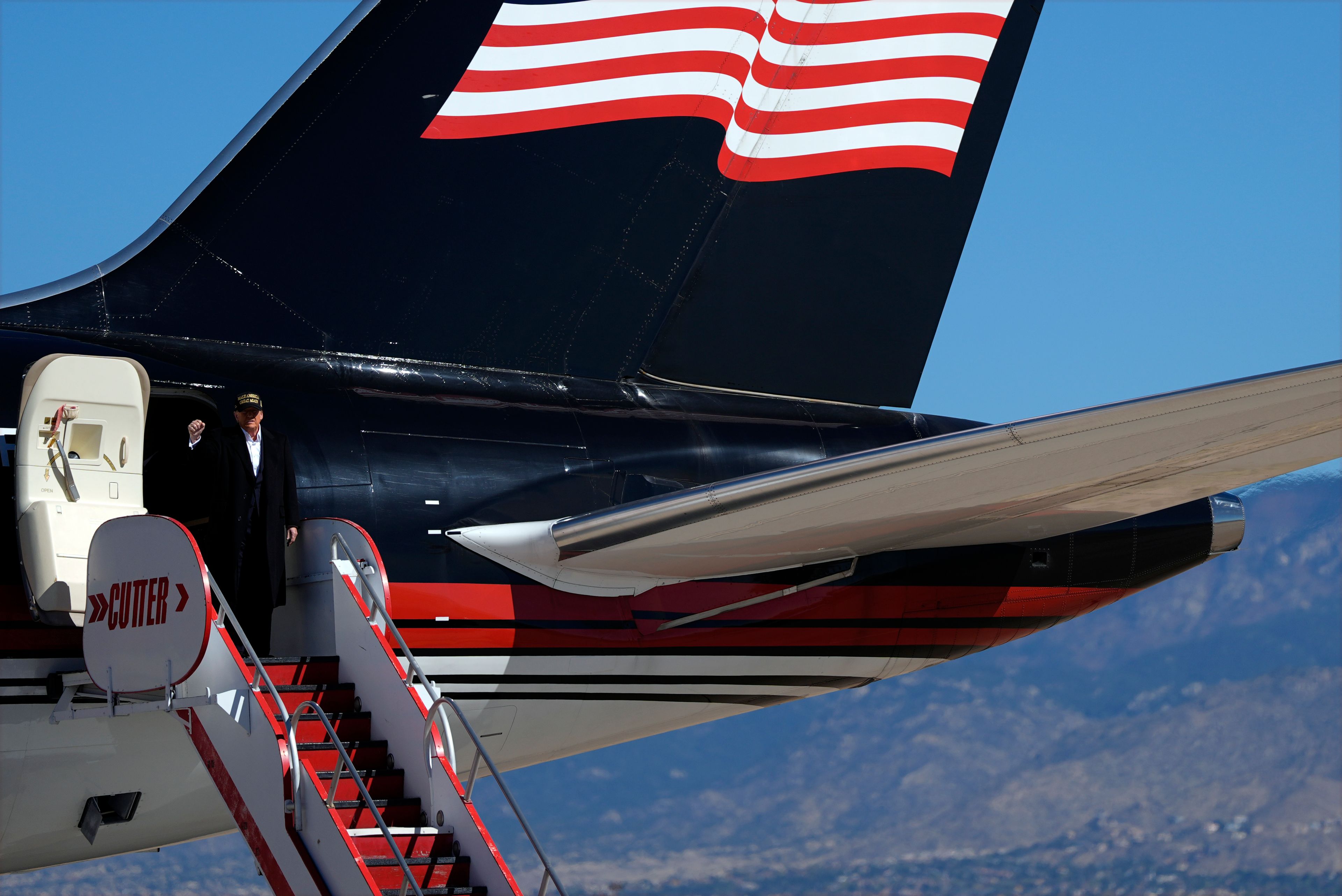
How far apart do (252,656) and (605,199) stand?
482 centimetres

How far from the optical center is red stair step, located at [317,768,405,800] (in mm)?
7422

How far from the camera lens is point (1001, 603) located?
10.5 meters

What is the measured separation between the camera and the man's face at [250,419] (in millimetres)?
8500

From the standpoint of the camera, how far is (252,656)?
7.11 m

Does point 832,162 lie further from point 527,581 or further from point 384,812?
point 384,812

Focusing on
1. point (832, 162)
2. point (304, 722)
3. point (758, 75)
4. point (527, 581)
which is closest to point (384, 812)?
point (304, 722)

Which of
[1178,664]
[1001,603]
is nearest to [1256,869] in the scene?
[1178,664]

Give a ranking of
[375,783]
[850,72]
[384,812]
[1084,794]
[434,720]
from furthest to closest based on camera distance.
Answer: [1084,794], [850,72], [375,783], [384,812], [434,720]

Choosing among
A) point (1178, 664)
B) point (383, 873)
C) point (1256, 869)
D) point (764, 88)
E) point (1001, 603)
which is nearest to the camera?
point (383, 873)

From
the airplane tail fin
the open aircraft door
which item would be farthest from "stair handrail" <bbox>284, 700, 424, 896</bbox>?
the airplane tail fin

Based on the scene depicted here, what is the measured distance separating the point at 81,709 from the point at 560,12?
564cm

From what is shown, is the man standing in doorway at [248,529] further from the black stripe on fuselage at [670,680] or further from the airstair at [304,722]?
the black stripe on fuselage at [670,680]

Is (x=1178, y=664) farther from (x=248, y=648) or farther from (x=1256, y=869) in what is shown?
(x=248, y=648)

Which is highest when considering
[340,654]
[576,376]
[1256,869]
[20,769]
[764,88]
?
[764,88]
